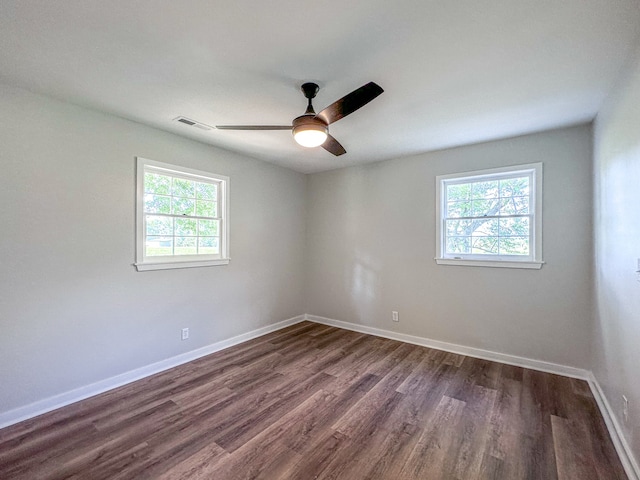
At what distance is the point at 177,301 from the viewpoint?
10.5 ft

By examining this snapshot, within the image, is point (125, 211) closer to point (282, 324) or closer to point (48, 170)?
point (48, 170)

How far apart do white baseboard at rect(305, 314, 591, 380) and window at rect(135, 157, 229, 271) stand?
229 centimetres

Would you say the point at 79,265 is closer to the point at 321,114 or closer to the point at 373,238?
the point at 321,114

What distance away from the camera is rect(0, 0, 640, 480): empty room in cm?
168

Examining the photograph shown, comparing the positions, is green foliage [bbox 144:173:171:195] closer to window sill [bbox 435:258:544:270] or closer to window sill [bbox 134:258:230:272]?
window sill [bbox 134:258:230:272]

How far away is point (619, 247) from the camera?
1.99 metres

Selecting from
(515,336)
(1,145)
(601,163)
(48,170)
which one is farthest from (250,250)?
(601,163)

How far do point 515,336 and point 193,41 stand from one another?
4040 mm

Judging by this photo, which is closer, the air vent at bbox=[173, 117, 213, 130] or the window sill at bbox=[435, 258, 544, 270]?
the air vent at bbox=[173, 117, 213, 130]

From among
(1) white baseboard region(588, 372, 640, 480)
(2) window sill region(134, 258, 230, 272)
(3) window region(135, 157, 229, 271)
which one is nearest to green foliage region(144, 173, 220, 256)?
(3) window region(135, 157, 229, 271)

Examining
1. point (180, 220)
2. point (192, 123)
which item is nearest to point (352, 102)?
point (192, 123)

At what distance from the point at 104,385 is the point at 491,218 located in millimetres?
4455

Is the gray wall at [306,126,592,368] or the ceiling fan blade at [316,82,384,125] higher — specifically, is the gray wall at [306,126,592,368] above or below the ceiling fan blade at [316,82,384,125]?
below

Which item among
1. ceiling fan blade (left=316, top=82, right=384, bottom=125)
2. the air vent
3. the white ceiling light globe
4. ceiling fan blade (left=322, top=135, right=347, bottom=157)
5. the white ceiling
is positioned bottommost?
the white ceiling light globe
